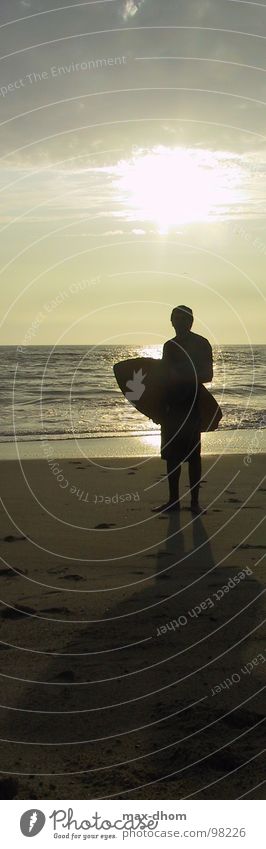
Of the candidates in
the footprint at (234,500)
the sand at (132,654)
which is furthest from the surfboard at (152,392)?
the sand at (132,654)

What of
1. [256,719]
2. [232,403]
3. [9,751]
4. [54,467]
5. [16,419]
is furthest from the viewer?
[232,403]

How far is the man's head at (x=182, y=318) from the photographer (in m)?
10.7

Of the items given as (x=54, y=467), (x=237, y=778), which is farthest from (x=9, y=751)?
(x=54, y=467)

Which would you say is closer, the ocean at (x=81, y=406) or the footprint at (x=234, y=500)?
the footprint at (x=234, y=500)

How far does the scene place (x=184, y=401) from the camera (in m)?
10.8

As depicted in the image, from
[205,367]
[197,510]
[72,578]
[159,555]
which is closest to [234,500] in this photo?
[197,510]

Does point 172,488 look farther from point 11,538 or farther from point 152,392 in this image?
point 11,538

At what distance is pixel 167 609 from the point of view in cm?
682

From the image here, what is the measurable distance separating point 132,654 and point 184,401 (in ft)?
17.1

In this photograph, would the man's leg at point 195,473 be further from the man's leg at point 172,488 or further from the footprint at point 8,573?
the footprint at point 8,573

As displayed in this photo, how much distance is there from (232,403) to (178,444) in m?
21.8

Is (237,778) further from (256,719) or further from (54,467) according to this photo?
(54,467)

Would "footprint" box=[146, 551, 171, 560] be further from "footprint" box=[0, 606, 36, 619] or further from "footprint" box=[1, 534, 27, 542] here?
"footprint" box=[0, 606, 36, 619]

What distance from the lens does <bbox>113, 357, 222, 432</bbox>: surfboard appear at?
36.7ft
